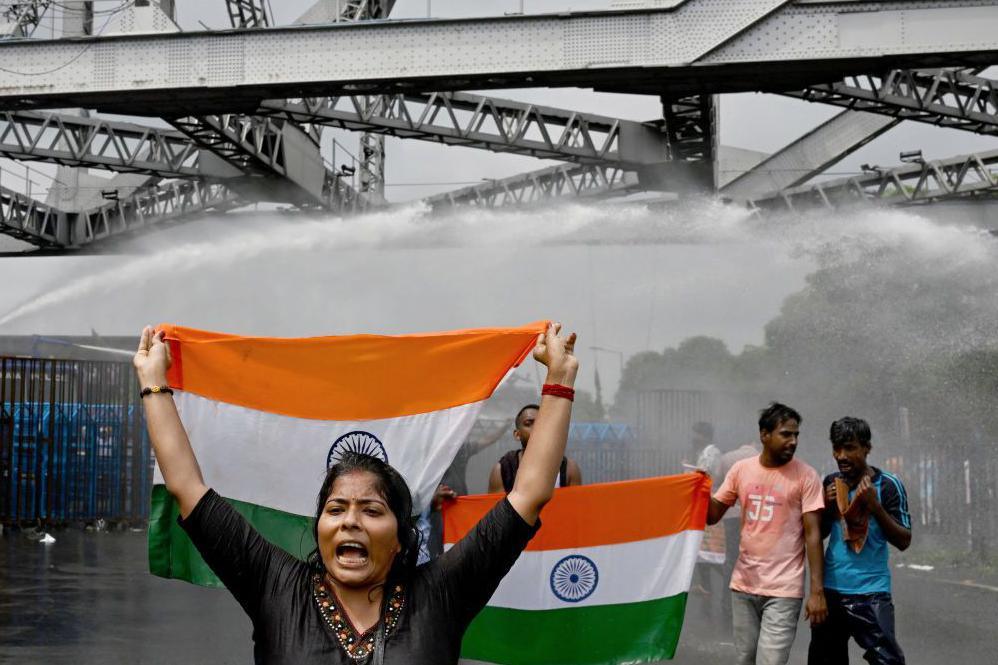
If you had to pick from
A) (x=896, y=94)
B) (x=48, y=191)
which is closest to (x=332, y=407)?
(x=896, y=94)

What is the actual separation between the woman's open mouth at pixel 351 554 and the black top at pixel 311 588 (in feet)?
0.37

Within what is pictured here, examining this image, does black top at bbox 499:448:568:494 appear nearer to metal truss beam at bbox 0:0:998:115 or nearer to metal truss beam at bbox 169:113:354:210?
metal truss beam at bbox 0:0:998:115

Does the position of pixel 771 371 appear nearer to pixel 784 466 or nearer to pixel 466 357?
pixel 784 466

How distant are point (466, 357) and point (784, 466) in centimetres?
223

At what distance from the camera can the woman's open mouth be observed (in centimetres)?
250

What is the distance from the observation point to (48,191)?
22.9m

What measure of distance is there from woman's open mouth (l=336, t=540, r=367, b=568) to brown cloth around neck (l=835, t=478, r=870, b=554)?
11.9 ft

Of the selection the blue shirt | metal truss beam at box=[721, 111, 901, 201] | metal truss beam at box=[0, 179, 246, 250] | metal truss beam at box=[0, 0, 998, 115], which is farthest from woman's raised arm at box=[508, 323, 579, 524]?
metal truss beam at box=[0, 179, 246, 250]

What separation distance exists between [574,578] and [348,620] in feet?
11.1

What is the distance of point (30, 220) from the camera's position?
882 inches

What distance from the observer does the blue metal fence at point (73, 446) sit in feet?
56.4

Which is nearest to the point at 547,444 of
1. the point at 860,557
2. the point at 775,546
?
the point at 775,546

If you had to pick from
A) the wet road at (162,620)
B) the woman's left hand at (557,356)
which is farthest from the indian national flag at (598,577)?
the woman's left hand at (557,356)

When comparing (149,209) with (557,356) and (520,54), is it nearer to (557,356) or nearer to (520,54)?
(520,54)
